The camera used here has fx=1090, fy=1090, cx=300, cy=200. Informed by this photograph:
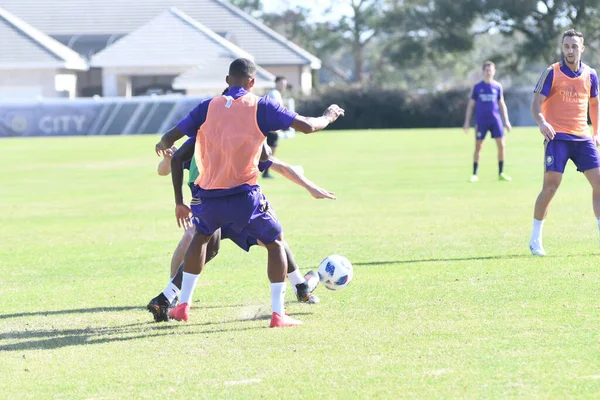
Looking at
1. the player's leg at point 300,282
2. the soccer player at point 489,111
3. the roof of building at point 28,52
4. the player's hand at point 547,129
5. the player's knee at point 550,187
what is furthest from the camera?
the roof of building at point 28,52

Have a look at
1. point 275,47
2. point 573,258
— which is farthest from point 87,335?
point 275,47

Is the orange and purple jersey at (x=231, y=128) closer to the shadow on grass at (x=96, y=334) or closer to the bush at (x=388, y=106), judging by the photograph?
the shadow on grass at (x=96, y=334)

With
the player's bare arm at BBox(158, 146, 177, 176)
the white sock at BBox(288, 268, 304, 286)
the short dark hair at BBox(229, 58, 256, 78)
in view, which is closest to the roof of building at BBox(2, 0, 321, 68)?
the player's bare arm at BBox(158, 146, 177, 176)

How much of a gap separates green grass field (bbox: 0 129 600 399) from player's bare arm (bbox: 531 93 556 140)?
1.23 metres

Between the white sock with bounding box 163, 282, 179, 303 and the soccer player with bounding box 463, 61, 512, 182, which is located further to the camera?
the soccer player with bounding box 463, 61, 512, 182

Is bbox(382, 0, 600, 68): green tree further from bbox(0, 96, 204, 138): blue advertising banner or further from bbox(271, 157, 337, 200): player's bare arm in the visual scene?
bbox(271, 157, 337, 200): player's bare arm

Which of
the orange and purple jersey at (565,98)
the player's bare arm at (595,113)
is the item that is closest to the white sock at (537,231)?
the orange and purple jersey at (565,98)

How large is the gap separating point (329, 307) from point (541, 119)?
3348 mm

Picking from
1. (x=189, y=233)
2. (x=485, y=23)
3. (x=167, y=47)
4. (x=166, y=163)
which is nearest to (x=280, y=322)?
(x=189, y=233)

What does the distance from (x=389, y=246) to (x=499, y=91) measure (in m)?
9.93

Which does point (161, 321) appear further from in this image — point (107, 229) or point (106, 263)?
point (107, 229)

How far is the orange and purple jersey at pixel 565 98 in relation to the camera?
35.6 feet

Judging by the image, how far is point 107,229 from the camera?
14.8m

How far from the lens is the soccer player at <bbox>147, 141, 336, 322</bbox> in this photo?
26.4 ft
